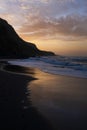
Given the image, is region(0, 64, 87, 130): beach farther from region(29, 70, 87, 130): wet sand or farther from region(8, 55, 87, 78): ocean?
region(8, 55, 87, 78): ocean

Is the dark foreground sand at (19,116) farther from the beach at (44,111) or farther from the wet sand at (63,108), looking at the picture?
the wet sand at (63,108)

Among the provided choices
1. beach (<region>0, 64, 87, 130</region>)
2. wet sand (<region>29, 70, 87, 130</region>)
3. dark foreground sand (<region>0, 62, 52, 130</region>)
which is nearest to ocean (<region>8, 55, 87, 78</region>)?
wet sand (<region>29, 70, 87, 130</region>)

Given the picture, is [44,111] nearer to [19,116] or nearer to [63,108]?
[63,108]

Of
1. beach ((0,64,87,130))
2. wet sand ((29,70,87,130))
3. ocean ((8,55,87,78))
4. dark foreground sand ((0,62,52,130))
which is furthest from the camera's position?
ocean ((8,55,87,78))

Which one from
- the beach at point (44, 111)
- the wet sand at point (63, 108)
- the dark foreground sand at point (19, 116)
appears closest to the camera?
the dark foreground sand at point (19, 116)

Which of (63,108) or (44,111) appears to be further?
(63,108)

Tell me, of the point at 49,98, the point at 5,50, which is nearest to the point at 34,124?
the point at 49,98

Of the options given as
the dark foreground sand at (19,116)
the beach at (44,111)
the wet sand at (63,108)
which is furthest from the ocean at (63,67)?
the dark foreground sand at (19,116)

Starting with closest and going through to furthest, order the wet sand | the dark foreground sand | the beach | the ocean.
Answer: the dark foreground sand < the beach < the wet sand < the ocean

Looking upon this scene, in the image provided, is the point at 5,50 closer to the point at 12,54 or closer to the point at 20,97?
the point at 12,54

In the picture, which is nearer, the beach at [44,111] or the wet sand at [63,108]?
the beach at [44,111]

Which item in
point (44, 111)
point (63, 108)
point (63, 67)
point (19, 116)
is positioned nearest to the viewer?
point (19, 116)

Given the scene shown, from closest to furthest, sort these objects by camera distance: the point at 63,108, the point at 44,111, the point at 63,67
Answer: the point at 44,111, the point at 63,108, the point at 63,67

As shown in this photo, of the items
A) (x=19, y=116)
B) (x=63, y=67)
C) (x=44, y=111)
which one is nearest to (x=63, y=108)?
(x=44, y=111)
